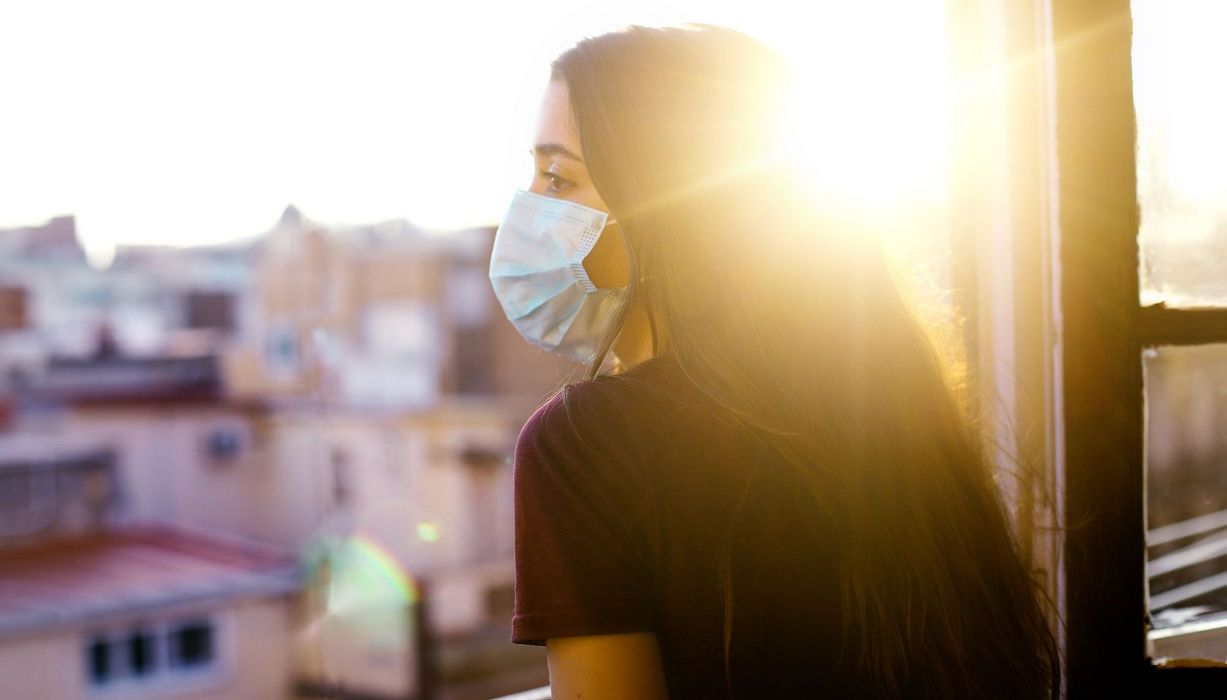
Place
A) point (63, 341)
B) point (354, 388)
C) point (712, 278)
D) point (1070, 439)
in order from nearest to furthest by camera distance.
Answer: point (712, 278) → point (1070, 439) → point (63, 341) → point (354, 388)

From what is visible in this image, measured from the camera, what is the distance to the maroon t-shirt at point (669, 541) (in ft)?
2.51

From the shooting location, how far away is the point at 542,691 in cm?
129

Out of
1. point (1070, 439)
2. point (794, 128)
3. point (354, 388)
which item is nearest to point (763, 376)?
point (794, 128)

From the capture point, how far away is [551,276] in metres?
1.17

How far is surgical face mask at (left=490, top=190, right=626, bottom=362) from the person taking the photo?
1.09 meters

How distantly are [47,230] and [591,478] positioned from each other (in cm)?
1603

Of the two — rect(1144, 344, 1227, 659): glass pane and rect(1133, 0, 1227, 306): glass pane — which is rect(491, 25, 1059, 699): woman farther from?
rect(1133, 0, 1227, 306): glass pane

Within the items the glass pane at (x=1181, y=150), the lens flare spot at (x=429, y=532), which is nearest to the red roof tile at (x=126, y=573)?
the lens flare spot at (x=429, y=532)

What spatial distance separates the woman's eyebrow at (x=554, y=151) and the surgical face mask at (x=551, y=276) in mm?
67

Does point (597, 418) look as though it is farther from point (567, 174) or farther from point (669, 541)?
point (567, 174)

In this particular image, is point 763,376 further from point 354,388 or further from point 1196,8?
point 354,388

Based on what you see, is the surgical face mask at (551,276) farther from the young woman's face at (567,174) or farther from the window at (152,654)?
the window at (152,654)

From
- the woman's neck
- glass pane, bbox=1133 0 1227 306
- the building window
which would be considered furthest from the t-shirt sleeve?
the building window

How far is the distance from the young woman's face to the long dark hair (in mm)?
38
